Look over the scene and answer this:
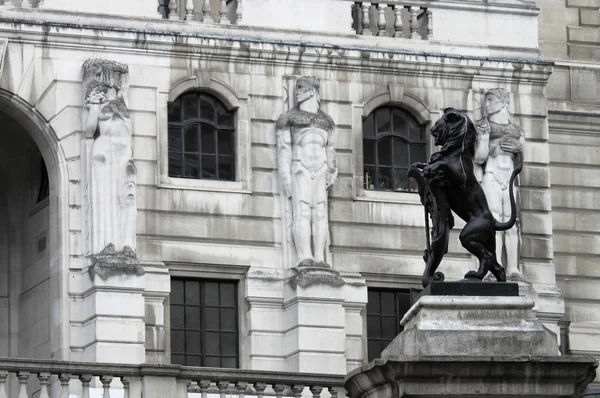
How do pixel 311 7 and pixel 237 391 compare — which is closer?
pixel 237 391

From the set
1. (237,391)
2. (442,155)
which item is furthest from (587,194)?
(442,155)

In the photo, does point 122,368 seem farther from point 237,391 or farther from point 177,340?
point 177,340

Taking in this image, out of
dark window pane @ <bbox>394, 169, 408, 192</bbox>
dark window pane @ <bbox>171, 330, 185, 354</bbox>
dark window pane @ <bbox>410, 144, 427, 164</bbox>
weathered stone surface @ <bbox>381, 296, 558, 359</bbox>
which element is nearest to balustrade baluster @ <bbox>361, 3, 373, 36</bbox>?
dark window pane @ <bbox>410, 144, 427, 164</bbox>

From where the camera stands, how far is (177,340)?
4312 cm

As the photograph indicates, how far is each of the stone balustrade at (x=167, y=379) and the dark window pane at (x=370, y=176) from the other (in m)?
10.8

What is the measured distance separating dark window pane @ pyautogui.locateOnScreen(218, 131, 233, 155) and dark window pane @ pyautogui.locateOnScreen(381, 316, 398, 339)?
4.42 metres

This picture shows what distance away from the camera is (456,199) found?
1106 inches

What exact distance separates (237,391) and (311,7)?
12.5 metres

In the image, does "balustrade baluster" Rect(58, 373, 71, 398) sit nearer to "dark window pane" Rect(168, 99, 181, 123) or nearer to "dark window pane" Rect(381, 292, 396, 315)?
"dark window pane" Rect(168, 99, 181, 123)

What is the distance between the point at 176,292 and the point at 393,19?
7.40 meters

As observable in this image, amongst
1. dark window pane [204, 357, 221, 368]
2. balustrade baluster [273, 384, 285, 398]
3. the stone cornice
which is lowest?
balustrade baluster [273, 384, 285, 398]

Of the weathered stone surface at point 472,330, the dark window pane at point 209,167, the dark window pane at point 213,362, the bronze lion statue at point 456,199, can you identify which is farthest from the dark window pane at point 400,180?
the weathered stone surface at point 472,330

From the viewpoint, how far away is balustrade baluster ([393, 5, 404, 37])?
45.8 meters

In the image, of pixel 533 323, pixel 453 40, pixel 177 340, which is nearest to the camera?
pixel 533 323
